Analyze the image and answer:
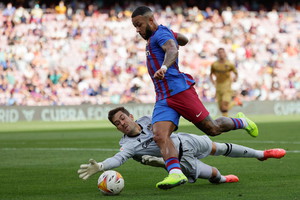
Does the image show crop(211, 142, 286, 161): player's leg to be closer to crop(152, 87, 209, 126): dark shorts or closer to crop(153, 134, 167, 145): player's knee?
crop(152, 87, 209, 126): dark shorts

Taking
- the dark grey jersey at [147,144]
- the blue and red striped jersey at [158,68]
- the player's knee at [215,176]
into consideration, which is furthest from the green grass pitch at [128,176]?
the blue and red striped jersey at [158,68]

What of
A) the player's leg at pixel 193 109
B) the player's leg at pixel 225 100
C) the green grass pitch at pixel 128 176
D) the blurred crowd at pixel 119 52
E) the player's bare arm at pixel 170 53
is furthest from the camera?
the blurred crowd at pixel 119 52

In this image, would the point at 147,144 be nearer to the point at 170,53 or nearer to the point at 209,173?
the point at 209,173

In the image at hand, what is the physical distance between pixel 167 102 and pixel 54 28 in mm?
26060

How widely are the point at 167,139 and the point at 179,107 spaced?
0.51 metres

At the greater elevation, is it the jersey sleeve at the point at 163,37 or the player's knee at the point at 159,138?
the jersey sleeve at the point at 163,37

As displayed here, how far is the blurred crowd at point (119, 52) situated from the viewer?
31531 millimetres

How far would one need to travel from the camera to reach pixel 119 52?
3409 centimetres

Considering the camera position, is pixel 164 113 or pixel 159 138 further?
pixel 164 113

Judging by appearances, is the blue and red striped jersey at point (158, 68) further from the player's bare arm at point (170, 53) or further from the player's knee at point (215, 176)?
the player's knee at point (215, 176)

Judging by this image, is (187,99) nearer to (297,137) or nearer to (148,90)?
(297,137)

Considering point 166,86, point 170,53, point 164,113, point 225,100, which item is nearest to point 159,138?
point 164,113

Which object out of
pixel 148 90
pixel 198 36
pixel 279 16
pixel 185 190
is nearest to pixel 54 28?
pixel 148 90

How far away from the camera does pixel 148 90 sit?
3325 centimetres
